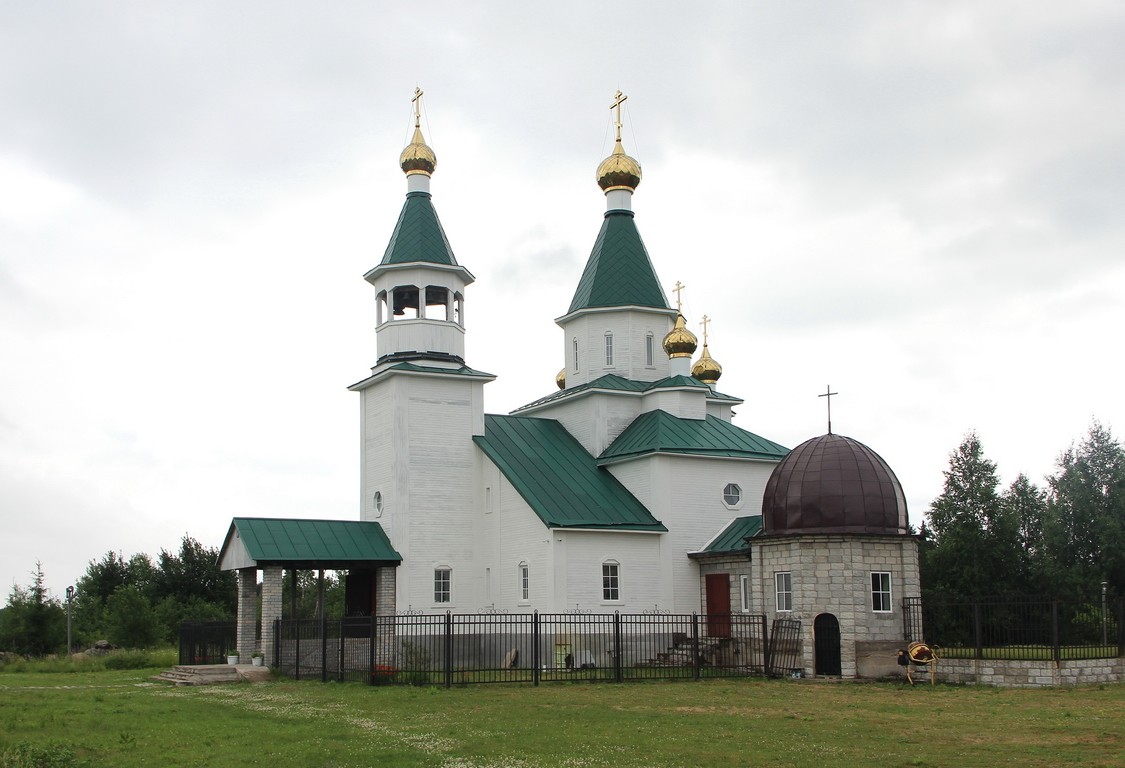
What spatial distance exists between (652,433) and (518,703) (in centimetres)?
1411

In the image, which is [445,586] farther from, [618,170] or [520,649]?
[618,170]

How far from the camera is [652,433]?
31641 millimetres

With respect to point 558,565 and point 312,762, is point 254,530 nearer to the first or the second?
point 558,565

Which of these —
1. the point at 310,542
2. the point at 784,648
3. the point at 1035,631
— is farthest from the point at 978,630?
the point at 310,542

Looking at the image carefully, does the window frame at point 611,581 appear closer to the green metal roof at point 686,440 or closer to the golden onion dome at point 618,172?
the green metal roof at point 686,440

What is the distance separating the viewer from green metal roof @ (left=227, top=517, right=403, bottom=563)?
1085 inches

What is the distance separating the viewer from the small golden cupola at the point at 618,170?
3628cm

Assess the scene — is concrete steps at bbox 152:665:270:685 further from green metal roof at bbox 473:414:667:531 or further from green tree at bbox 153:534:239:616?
green tree at bbox 153:534:239:616

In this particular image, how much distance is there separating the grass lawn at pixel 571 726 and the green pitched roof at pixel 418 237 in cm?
1347

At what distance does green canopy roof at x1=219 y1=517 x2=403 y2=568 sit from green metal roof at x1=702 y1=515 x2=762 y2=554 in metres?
8.36

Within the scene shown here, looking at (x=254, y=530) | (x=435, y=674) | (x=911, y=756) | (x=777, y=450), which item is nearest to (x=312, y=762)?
(x=911, y=756)

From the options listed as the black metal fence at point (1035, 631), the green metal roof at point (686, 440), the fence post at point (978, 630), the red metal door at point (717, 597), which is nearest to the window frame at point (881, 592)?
the black metal fence at point (1035, 631)

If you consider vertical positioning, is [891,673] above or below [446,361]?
below

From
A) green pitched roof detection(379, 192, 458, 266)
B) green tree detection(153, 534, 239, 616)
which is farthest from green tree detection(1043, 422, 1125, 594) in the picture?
green tree detection(153, 534, 239, 616)
